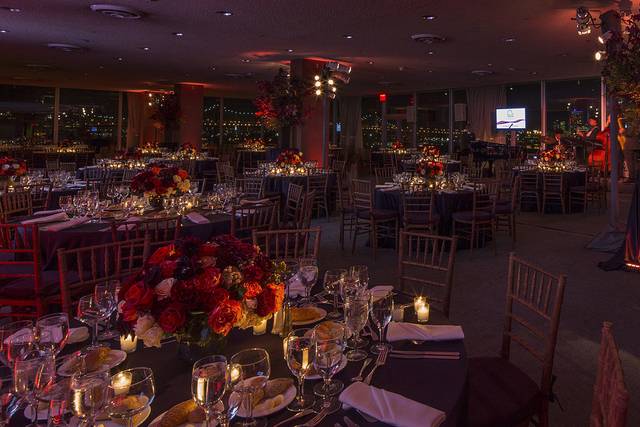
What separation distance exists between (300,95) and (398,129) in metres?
11.7

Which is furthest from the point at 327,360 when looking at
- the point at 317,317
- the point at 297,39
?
the point at 297,39

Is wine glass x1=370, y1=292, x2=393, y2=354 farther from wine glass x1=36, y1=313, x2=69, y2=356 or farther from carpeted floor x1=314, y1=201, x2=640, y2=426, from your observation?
carpeted floor x1=314, y1=201, x2=640, y2=426

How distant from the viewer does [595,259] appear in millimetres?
6574

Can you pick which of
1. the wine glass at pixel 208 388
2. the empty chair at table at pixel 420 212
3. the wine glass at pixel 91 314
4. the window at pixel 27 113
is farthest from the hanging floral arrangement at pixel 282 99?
the window at pixel 27 113

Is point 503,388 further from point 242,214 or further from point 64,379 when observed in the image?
point 242,214

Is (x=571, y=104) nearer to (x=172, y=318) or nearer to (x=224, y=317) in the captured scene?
(x=224, y=317)

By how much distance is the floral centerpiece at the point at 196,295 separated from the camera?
5.40ft

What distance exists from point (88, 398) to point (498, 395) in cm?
167

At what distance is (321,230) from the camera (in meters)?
4.84

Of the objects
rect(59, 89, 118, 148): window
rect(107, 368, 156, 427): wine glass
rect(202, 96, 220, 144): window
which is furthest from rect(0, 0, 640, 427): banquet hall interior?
rect(202, 96, 220, 144): window

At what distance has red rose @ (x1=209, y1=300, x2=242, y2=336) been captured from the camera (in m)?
1.64

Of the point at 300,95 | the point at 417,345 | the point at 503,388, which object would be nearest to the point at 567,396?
the point at 503,388

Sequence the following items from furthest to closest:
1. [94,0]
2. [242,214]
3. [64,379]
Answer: [94,0]
[242,214]
[64,379]

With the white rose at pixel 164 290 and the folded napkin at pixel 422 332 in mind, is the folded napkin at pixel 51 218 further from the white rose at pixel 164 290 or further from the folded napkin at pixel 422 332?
the folded napkin at pixel 422 332
